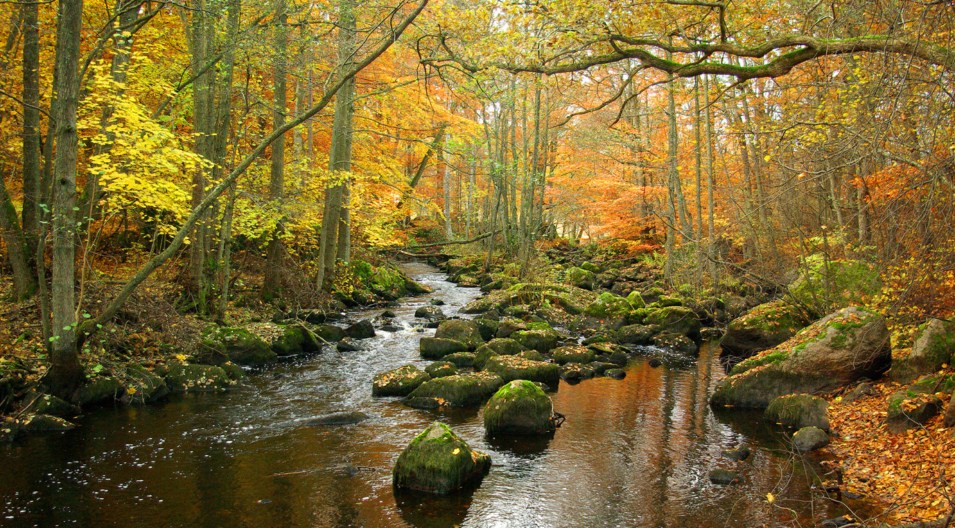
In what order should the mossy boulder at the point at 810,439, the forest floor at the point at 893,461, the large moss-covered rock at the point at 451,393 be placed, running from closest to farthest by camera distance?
the forest floor at the point at 893,461, the mossy boulder at the point at 810,439, the large moss-covered rock at the point at 451,393

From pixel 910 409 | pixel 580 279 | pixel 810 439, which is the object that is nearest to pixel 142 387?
pixel 810 439

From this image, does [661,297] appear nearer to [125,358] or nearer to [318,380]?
[318,380]

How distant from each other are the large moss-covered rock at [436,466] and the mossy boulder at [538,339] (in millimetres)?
6470

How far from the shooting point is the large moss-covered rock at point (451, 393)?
31.4ft

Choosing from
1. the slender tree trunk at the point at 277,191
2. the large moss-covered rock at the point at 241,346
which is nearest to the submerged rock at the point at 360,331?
the large moss-covered rock at the point at 241,346

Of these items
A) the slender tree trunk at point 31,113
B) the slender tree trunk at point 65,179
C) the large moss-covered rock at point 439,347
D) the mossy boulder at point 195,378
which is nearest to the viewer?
the slender tree trunk at point 65,179

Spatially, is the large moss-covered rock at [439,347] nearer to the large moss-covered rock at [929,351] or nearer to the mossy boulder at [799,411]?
the mossy boulder at [799,411]

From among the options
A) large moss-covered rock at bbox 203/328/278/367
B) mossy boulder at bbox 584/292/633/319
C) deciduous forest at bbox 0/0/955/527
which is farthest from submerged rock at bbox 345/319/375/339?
mossy boulder at bbox 584/292/633/319

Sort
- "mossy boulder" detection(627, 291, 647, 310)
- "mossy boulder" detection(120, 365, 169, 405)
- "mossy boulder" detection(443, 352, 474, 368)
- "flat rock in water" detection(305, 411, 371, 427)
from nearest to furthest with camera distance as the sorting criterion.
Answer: "flat rock in water" detection(305, 411, 371, 427) → "mossy boulder" detection(120, 365, 169, 405) → "mossy boulder" detection(443, 352, 474, 368) → "mossy boulder" detection(627, 291, 647, 310)

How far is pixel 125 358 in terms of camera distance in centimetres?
1012

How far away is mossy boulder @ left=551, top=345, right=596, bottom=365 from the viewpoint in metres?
12.2

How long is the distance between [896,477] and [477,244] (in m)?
24.6

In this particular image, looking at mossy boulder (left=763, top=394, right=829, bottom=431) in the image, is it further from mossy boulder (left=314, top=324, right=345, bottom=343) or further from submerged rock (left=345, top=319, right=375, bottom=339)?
mossy boulder (left=314, top=324, right=345, bottom=343)

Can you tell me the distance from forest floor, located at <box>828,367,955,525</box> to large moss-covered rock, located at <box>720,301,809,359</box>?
4.03 m
